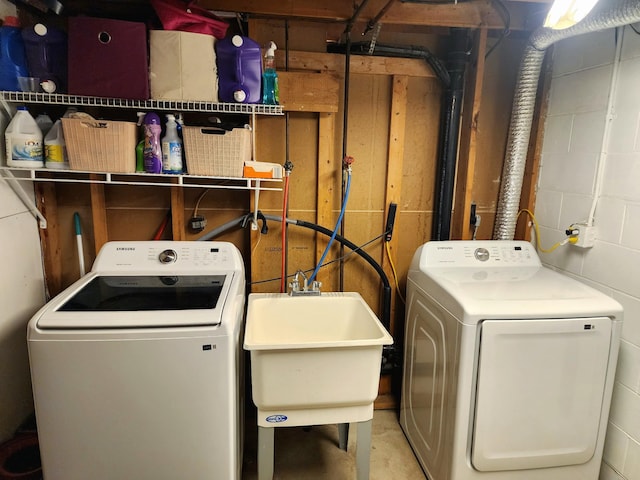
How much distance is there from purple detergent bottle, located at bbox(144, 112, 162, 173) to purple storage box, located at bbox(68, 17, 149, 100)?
0.41 ft

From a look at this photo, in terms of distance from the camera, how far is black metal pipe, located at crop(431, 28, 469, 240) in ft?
7.07

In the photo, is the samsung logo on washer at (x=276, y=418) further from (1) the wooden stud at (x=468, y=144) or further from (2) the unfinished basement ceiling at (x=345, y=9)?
(2) the unfinished basement ceiling at (x=345, y=9)

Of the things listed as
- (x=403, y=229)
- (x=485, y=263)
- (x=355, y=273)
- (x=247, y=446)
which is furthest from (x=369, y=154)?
(x=247, y=446)

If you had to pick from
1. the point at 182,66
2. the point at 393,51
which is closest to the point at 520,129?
the point at 393,51

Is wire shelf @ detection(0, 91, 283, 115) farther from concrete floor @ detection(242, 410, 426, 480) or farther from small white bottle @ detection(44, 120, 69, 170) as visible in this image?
concrete floor @ detection(242, 410, 426, 480)

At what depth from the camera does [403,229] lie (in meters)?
2.41

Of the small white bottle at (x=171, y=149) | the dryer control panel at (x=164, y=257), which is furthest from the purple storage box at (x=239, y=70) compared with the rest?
the dryer control panel at (x=164, y=257)

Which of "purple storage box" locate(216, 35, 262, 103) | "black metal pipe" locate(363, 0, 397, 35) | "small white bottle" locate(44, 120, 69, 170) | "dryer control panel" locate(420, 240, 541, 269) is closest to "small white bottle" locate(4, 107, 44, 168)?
"small white bottle" locate(44, 120, 69, 170)

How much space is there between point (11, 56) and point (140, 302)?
115cm

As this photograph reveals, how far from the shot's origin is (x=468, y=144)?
222cm

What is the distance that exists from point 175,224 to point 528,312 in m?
1.71

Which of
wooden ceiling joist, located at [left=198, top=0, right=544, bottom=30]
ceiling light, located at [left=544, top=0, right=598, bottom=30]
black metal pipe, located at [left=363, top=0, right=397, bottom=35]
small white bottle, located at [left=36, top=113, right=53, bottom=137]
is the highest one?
wooden ceiling joist, located at [left=198, top=0, right=544, bottom=30]

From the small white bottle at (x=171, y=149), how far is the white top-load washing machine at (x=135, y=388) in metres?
0.64

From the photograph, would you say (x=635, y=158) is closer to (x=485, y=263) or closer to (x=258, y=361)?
(x=485, y=263)
